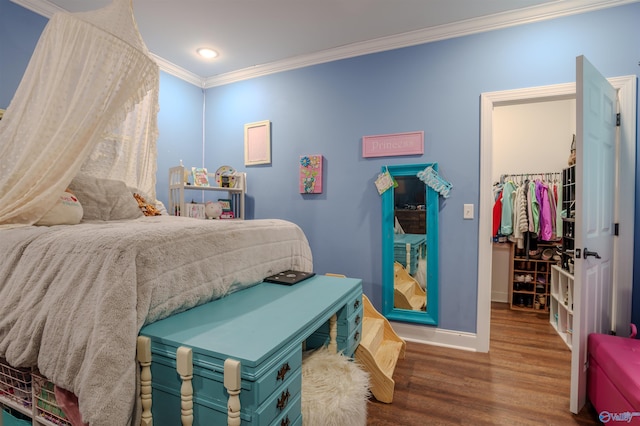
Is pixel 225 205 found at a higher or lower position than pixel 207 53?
lower

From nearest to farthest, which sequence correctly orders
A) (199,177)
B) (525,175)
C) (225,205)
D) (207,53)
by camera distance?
(207,53) < (199,177) < (225,205) < (525,175)

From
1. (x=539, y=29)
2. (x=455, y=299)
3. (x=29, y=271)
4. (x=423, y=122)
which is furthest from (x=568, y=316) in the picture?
(x=29, y=271)

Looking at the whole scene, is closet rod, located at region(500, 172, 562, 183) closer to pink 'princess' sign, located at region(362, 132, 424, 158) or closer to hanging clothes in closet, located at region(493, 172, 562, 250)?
hanging clothes in closet, located at region(493, 172, 562, 250)

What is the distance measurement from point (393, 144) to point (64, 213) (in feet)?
7.87

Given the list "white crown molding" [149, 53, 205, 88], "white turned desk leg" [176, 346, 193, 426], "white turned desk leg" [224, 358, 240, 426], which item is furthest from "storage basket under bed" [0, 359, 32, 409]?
"white crown molding" [149, 53, 205, 88]

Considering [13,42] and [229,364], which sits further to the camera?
[13,42]

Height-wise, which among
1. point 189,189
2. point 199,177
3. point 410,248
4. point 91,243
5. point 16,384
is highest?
point 199,177

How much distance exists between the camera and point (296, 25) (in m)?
2.63

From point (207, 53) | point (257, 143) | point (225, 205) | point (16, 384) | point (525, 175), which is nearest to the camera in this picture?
point (16, 384)

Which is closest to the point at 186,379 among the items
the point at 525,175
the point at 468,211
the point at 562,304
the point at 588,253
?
the point at 588,253

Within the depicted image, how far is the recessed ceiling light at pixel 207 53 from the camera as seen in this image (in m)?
3.01

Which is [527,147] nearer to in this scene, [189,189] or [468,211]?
[468,211]

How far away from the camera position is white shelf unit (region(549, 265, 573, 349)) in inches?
106

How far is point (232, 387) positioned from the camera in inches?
35.3
